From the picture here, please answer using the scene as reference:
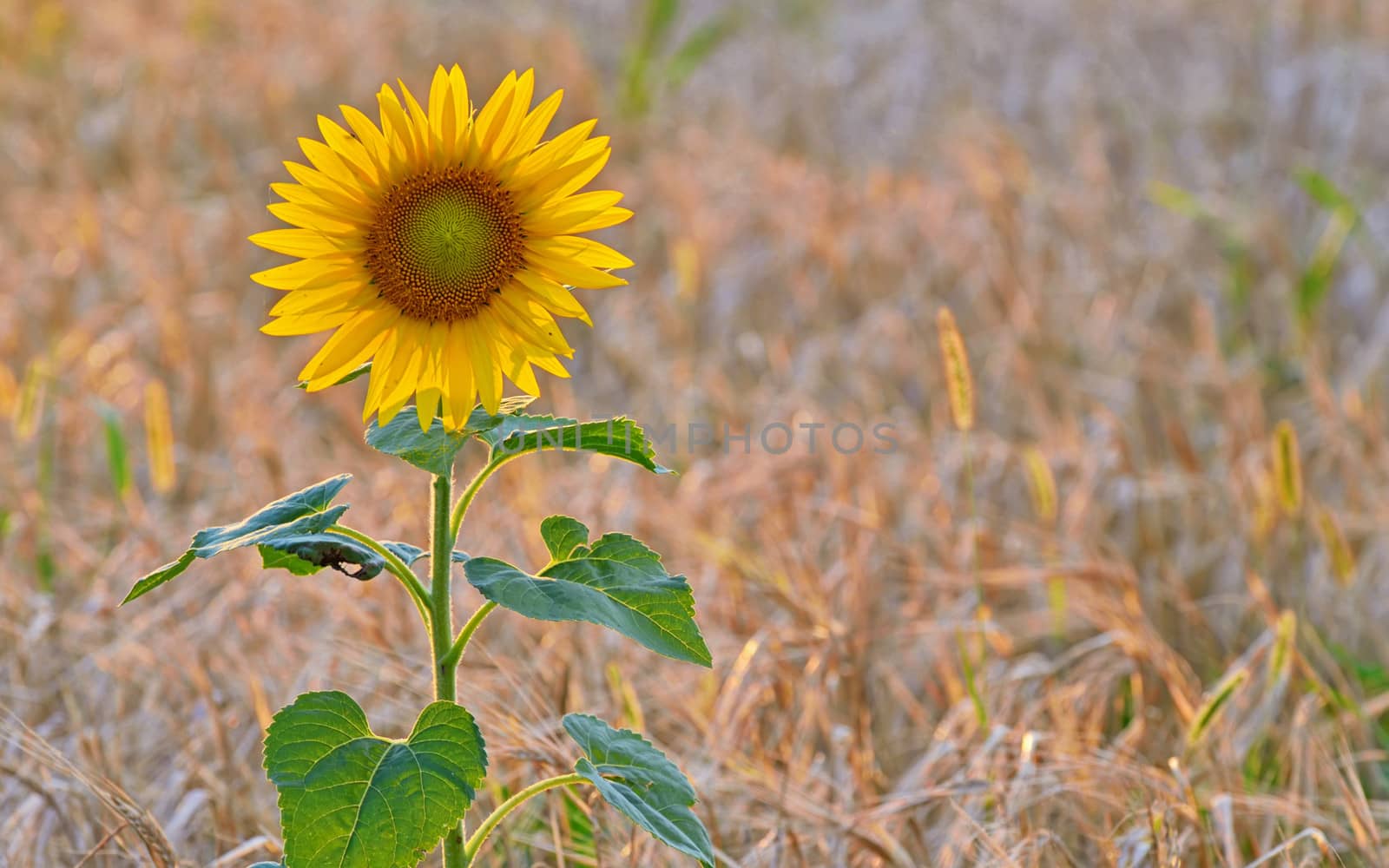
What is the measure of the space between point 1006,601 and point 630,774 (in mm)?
1689

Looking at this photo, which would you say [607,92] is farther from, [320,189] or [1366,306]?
[320,189]

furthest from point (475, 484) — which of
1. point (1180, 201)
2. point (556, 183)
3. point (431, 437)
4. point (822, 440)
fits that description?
point (1180, 201)

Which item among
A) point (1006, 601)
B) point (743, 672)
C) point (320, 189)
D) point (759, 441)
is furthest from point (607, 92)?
point (320, 189)

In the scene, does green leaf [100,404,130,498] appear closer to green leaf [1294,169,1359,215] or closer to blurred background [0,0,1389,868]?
blurred background [0,0,1389,868]

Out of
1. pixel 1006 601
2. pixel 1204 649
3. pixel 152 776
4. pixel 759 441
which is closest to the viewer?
pixel 152 776

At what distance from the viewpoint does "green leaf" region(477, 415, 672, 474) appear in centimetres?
106

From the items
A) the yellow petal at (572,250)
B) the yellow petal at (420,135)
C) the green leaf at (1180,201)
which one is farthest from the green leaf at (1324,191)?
the yellow petal at (420,135)

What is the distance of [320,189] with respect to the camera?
1059mm

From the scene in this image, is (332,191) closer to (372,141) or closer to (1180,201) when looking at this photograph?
(372,141)

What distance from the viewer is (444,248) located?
1099 mm

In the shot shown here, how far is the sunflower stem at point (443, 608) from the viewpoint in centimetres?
109

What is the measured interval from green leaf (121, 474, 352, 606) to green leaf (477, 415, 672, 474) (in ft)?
0.43

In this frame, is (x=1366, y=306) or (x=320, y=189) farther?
(x=1366, y=306)

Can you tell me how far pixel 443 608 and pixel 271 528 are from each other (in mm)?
154
